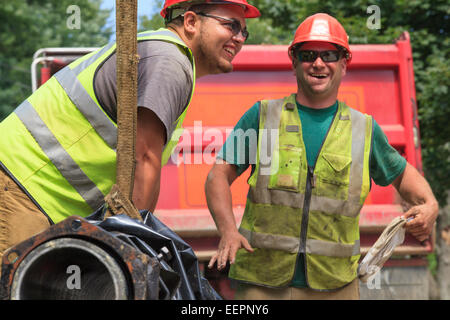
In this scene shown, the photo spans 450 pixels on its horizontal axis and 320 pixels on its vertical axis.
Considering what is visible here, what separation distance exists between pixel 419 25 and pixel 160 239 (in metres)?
6.48

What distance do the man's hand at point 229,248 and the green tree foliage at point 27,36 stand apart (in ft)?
41.7

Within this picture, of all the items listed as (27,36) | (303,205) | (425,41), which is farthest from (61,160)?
(27,36)

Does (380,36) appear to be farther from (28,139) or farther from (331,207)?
(28,139)

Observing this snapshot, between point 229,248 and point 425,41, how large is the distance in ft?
17.0

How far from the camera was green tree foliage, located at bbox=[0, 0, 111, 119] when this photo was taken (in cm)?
1545

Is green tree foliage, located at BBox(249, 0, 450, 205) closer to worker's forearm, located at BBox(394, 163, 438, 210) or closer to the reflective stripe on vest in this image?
worker's forearm, located at BBox(394, 163, 438, 210)

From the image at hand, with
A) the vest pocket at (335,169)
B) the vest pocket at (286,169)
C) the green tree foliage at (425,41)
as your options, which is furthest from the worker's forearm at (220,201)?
the green tree foliage at (425,41)

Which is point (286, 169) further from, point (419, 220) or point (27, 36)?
point (27, 36)

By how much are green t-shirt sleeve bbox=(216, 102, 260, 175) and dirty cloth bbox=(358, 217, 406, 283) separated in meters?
0.73

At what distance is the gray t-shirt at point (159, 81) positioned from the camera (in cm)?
207

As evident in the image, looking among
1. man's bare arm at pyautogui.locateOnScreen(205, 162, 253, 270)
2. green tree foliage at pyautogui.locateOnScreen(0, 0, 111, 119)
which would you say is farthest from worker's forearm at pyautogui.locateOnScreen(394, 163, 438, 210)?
green tree foliage at pyautogui.locateOnScreen(0, 0, 111, 119)

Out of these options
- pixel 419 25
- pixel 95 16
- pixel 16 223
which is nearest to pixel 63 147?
pixel 16 223

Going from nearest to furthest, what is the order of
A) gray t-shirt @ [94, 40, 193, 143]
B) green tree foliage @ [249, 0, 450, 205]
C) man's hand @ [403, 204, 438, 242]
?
gray t-shirt @ [94, 40, 193, 143]
man's hand @ [403, 204, 438, 242]
green tree foliage @ [249, 0, 450, 205]

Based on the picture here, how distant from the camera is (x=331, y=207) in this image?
3145mm
